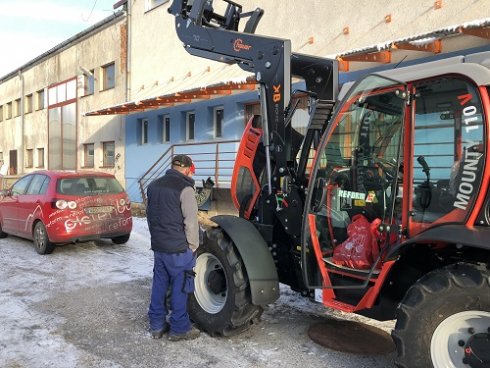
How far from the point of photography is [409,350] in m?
3.03

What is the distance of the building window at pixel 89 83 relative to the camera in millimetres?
22328

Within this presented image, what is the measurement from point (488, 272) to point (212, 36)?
367 cm

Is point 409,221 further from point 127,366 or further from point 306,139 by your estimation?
point 127,366

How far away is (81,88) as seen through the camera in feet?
76.4

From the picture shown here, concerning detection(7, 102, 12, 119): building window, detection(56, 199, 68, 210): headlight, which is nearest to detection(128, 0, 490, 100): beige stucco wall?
detection(56, 199, 68, 210): headlight

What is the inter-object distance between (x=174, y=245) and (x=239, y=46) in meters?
2.15

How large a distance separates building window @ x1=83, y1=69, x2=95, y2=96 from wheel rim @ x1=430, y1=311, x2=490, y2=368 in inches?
855

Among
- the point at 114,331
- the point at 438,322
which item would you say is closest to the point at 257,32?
the point at 114,331

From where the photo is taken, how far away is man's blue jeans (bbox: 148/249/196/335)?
4.48 metres

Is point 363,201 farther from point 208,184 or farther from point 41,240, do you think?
point 208,184

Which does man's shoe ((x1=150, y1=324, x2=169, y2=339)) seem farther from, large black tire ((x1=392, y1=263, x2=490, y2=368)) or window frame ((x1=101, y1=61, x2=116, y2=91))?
window frame ((x1=101, y1=61, x2=116, y2=91))

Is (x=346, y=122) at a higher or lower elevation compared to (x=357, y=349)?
higher

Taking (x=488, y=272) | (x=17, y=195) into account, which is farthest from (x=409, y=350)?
(x=17, y=195)

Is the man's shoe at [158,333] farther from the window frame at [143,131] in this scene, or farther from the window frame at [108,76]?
the window frame at [108,76]
